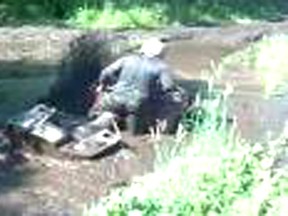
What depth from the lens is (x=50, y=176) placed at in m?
12.2

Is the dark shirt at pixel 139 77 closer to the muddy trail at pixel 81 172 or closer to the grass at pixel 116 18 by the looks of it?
the muddy trail at pixel 81 172

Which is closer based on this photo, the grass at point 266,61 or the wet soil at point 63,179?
the wet soil at point 63,179

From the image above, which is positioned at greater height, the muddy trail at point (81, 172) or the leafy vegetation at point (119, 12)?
the muddy trail at point (81, 172)

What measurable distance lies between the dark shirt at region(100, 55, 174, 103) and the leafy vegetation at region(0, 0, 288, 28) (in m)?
10.9

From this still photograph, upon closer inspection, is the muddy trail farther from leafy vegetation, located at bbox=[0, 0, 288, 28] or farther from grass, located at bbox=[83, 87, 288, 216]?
leafy vegetation, located at bbox=[0, 0, 288, 28]

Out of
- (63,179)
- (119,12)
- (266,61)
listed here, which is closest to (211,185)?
(63,179)

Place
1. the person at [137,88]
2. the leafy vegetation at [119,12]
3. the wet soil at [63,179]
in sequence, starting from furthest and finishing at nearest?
1. the leafy vegetation at [119,12]
2. the person at [137,88]
3. the wet soil at [63,179]

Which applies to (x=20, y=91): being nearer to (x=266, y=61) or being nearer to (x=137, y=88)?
(x=137, y=88)

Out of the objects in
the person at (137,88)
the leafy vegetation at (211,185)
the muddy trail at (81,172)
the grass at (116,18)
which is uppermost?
the leafy vegetation at (211,185)

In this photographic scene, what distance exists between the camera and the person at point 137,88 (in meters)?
14.6

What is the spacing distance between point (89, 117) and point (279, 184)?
263 inches

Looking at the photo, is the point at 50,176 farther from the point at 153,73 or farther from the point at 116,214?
the point at 116,214

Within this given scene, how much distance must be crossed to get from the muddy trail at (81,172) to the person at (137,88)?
40 cm

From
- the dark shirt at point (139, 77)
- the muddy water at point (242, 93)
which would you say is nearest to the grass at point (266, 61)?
the muddy water at point (242, 93)
